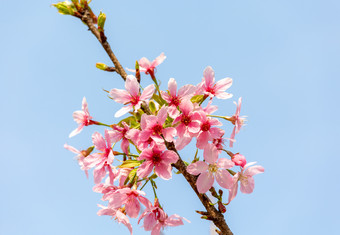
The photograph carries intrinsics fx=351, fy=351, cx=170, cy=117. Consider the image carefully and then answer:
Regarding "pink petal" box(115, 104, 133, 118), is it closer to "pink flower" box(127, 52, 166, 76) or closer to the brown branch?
the brown branch

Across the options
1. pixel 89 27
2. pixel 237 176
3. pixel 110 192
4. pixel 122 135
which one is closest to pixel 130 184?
pixel 110 192

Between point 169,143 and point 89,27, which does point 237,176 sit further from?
point 89,27

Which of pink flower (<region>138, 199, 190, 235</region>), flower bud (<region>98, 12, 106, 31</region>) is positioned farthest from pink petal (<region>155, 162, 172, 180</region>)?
flower bud (<region>98, 12, 106, 31</region>)

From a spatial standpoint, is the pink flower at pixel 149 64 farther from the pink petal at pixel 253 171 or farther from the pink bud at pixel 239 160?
the pink petal at pixel 253 171

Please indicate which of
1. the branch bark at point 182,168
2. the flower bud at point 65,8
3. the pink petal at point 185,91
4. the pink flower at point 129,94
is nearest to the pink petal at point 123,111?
the pink flower at point 129,94

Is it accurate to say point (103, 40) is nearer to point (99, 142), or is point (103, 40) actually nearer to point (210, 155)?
point (99, 142)
